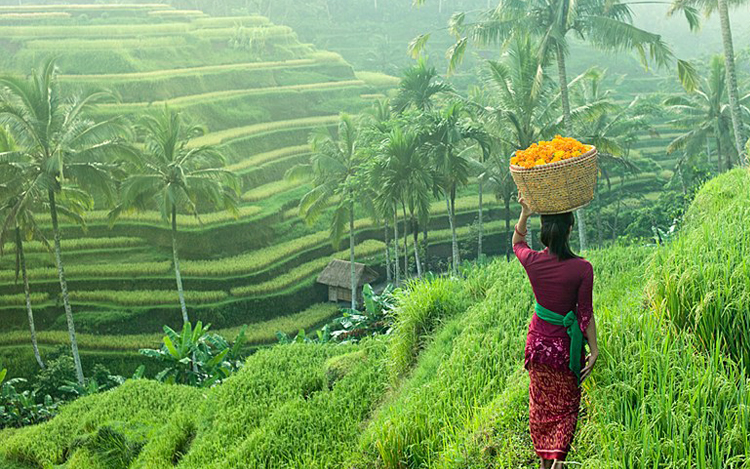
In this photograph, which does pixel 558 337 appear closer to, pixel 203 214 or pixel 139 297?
pixel 139 297

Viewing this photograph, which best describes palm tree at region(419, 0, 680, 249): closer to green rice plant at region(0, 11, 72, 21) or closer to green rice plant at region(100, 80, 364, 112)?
green rice plant at region(100, 80, 364, 112)

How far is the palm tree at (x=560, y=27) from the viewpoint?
12.8 meters

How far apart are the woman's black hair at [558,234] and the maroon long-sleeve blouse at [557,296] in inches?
1.3

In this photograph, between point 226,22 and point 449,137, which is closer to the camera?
point 449,137

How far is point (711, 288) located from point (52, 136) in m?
13.7

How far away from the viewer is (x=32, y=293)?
1641 centimetres

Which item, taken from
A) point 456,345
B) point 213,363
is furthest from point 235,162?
point 456,345

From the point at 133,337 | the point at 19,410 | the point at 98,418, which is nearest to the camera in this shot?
the point at 98,418

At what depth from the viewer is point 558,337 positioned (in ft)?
9.39

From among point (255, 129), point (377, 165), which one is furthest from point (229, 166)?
point (377, 165)

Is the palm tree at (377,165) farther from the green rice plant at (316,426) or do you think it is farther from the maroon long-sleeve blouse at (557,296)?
the maroon long-sleeve blouse at (557,296)

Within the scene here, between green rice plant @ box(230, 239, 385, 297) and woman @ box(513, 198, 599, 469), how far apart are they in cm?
1486

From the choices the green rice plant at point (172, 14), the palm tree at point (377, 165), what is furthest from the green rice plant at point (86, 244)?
the green rice plant at point (172, 14)

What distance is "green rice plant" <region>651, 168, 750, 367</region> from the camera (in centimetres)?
322
